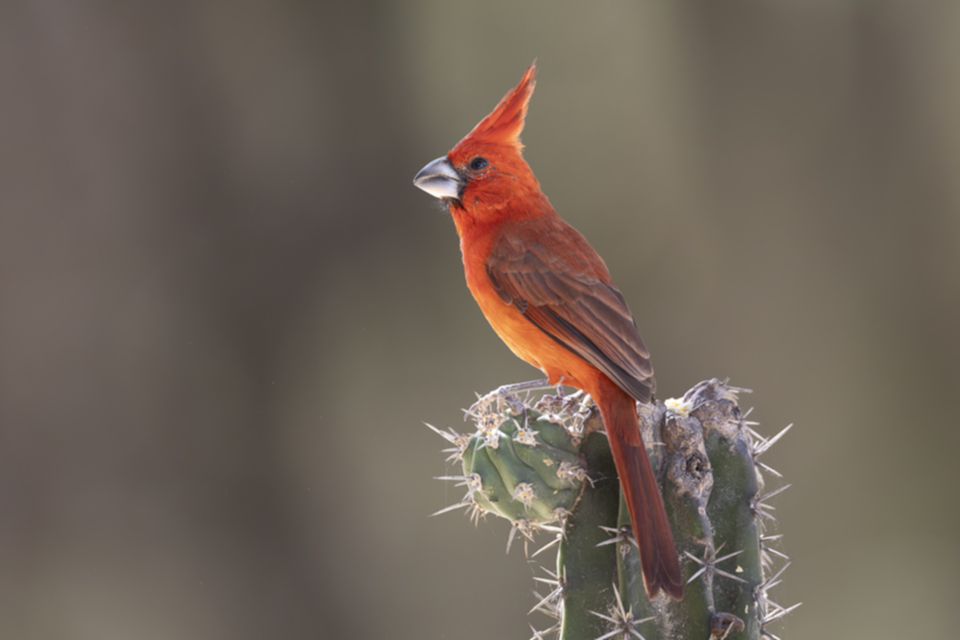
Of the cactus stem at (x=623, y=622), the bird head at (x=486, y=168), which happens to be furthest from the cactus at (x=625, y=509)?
the bird head at (x=486, y=168)

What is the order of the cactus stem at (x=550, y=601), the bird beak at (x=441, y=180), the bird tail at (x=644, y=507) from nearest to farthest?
→ the bird tail at (x=644, y=507) → the cactus stem at (x=550, y=601) → the bird beak at (x=441, y=180)

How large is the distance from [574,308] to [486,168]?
1.06 feet

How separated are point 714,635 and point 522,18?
86.8 inches

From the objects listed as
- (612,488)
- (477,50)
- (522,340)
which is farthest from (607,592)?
(477,50)

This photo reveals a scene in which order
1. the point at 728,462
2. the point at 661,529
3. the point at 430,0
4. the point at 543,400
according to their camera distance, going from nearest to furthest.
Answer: the point at 661,529
the point at 728,462
the point at 543,400
the point at 430,0

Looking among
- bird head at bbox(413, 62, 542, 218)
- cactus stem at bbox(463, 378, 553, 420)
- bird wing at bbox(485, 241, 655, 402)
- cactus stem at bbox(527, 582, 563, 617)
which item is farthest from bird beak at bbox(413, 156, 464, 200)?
cactus stem at bbox(527, 582, 563, 617)

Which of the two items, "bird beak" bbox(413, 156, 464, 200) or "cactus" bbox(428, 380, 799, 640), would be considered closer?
"cactus" bbox(428, 380, 799, 640)

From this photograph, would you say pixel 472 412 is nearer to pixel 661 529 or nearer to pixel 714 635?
pixel 661 529

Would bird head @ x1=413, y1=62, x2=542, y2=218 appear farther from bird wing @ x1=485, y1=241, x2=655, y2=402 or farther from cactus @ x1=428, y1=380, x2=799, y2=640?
cactus @ x1=428, y1=380, x2=799, y2=640

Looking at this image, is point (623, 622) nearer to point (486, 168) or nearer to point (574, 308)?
point (574, 308)

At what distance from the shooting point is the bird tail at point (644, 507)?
3.31 feet

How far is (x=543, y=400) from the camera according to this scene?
4.35 ft

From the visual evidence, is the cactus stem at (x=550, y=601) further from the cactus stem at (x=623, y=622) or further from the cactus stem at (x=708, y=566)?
the cactus stem at (x=708, y=566)

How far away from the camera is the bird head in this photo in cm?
143
